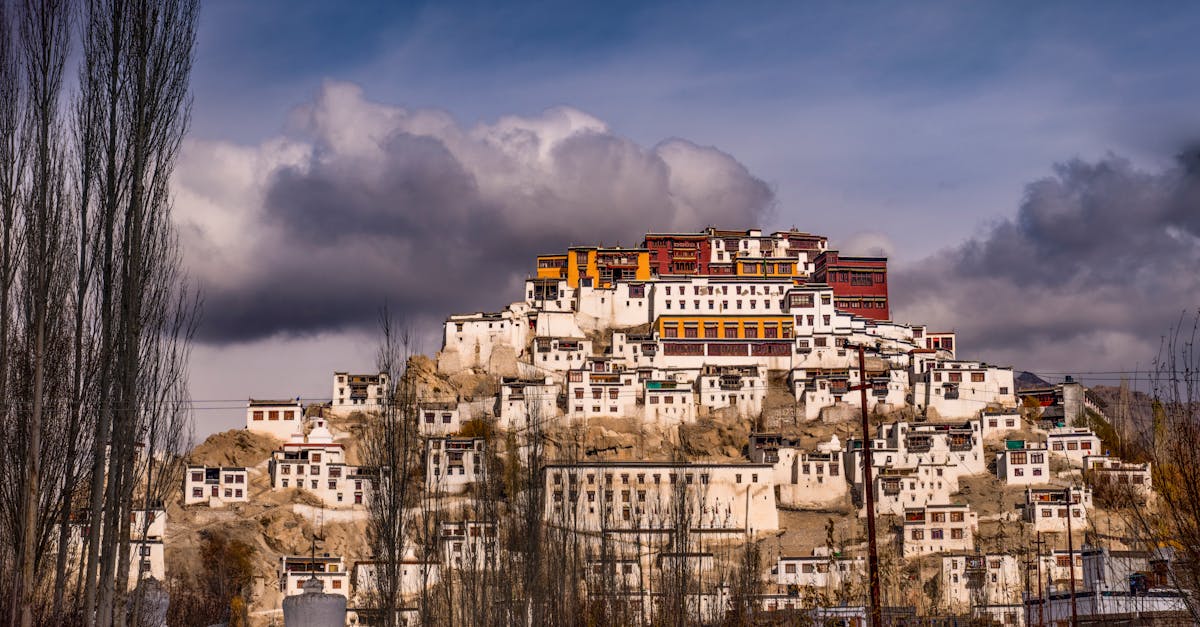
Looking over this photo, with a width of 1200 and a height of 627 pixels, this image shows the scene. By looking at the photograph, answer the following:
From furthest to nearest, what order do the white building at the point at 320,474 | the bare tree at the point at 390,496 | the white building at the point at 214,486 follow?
the white building at the point at 320,474 < the white building at the point at 214,486 < the bare tree at the point at 390,496

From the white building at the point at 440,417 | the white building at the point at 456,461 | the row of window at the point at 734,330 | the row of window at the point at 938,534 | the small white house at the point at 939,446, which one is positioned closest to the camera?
the row of window at the point at 938,534

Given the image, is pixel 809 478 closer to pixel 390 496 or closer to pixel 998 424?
pixel 998 424

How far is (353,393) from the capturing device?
2869 inches

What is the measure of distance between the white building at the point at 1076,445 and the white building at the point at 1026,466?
2917 mm

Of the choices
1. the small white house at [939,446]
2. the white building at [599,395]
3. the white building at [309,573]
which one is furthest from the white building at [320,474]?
the small white house at [939,446]

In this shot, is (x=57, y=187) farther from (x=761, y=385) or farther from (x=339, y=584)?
(x=761, y=385)

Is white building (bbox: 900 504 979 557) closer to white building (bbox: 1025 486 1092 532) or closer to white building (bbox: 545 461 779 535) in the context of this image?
white building (bbox: 1025 486 1092 532)

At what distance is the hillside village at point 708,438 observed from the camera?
178 ft

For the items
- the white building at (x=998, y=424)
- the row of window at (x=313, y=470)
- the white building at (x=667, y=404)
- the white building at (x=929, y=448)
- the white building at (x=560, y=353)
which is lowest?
the row of window at (x=313, y=470)

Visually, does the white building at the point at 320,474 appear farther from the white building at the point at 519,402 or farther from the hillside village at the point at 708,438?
the white building at the point at 519,402

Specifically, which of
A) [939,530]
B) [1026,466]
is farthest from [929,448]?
[939,530]

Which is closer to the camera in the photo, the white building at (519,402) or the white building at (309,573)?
the white building at (309,573)

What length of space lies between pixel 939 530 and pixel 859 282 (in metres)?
30.7

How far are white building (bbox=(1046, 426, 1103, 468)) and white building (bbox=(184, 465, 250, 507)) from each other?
4051 centimetres
